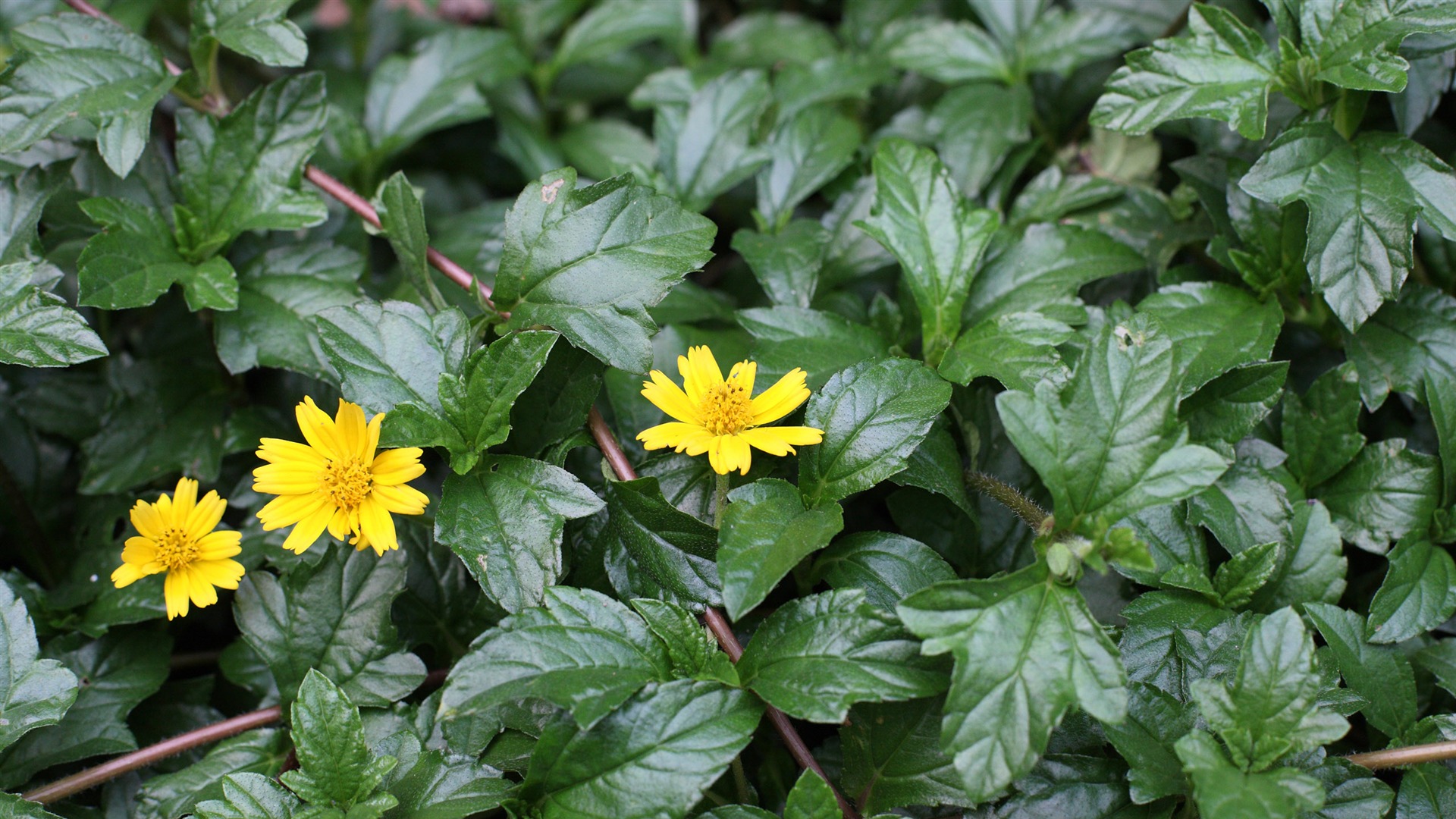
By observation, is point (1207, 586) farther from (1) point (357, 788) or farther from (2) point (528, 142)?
(2) point (528, 142)

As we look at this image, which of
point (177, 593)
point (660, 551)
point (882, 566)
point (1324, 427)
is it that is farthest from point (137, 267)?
point (1324, 427)

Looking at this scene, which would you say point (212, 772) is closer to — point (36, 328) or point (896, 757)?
point (36, 328)

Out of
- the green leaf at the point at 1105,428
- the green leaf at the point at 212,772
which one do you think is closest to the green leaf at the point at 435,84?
the green leaf at the point at 212,772

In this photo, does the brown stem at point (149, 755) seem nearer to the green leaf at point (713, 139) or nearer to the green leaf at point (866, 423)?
the green leaf at point (866, 423)

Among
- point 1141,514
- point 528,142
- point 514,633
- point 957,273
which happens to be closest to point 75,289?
point 528,142

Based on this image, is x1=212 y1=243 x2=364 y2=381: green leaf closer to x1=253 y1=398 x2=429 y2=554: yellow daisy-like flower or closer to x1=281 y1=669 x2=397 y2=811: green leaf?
x1=253 y1=398 x2=429 y2=554: yellow daisy-like flower

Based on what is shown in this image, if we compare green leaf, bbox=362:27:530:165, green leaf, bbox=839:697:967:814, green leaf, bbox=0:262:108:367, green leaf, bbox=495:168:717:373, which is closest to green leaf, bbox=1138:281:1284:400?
green leaf, bbox=839:697:967:814
